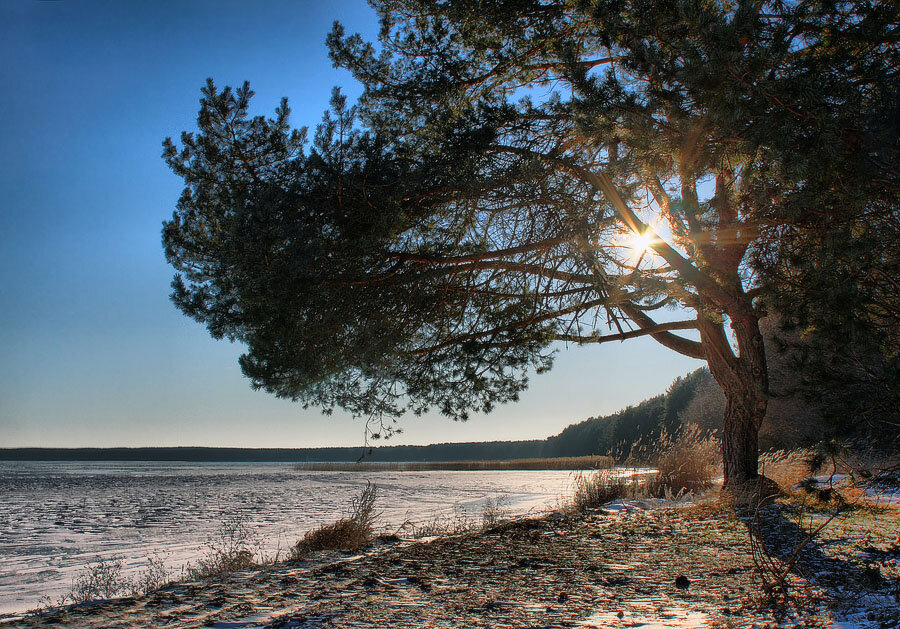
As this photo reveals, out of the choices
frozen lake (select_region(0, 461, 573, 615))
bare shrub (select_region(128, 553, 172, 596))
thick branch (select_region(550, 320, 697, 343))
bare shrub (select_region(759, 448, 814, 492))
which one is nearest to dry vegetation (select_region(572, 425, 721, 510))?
bare shrub (select_region(759, 448, 814, 492))

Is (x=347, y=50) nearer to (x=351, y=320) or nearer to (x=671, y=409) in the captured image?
(x=351, y=320)

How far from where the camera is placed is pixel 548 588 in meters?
3.37

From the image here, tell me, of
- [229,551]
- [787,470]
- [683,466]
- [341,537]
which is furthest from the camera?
[683,466]

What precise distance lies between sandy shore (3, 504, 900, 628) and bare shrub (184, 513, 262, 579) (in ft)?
2.15

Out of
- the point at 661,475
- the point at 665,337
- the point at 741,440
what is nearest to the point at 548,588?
the point at 741,440

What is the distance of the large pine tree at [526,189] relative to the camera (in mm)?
3199

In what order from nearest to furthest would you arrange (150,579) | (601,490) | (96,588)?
(96,588) → (150,579) → (601,490)

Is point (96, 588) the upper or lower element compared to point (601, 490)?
lower

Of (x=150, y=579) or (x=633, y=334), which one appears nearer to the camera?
(x=150, y=579)

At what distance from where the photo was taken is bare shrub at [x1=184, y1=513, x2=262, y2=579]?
5000 mm

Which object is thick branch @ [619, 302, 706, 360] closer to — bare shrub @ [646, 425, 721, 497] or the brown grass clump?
bare shrub @ [646, 425, 721, 497]

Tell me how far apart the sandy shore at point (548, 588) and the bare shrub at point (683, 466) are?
377cm

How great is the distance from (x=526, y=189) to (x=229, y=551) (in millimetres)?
5315

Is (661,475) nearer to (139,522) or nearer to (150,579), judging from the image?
(150,579)
